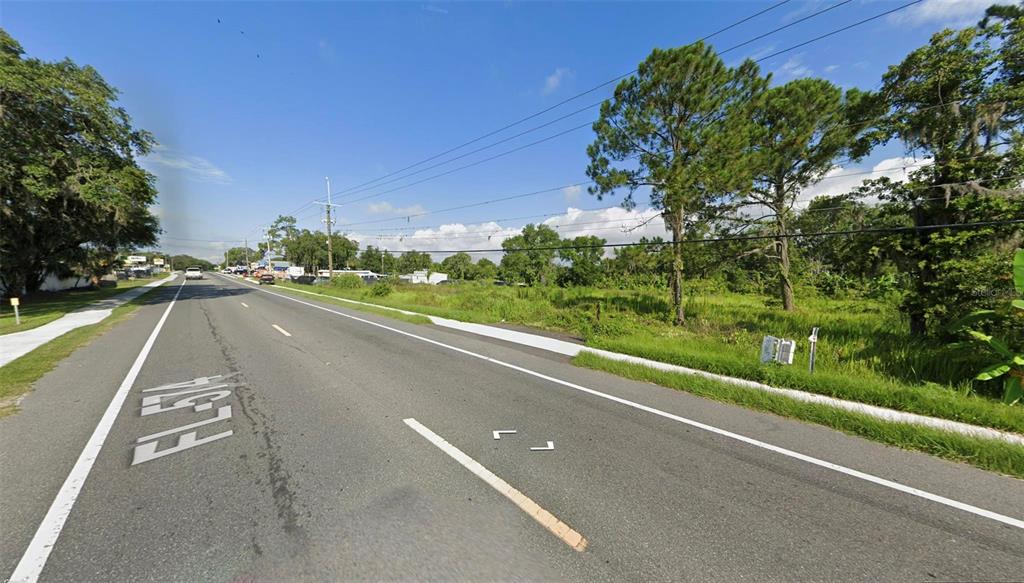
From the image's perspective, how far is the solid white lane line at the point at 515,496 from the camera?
8.63 feet

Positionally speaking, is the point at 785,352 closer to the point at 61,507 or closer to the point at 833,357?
the point at 833,357

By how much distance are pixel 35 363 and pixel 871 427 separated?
14.4 m

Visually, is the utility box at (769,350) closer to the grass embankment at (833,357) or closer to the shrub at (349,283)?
the grass embankment at (833,357)

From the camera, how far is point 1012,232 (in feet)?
27.0

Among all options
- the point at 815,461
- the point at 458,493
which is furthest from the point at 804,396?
the point at 458,493

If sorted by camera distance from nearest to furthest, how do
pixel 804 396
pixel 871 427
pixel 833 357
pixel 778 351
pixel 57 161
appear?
pixel 871 427, pixel 804 396, pixel 778 351, pixel 833 357, pixel 57 161

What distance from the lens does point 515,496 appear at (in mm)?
3125

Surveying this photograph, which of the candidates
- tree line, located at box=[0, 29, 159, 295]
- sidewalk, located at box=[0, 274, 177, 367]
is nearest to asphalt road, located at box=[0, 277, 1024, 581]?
sidewalk, located at box=[0, 274, 177, 367]

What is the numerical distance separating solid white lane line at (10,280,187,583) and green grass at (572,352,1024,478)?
7.39 m

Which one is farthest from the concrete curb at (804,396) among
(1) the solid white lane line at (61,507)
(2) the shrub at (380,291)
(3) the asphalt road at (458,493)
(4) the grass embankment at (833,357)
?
(2) the shrub at (380,291)

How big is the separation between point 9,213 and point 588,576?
27611mm

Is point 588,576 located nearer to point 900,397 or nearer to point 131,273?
point 900,397

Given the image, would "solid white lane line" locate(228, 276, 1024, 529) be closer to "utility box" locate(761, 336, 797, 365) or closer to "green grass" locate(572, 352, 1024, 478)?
"green grass" locate(572, 352, 1024, 478)

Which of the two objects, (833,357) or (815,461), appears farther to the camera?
(833,357)
